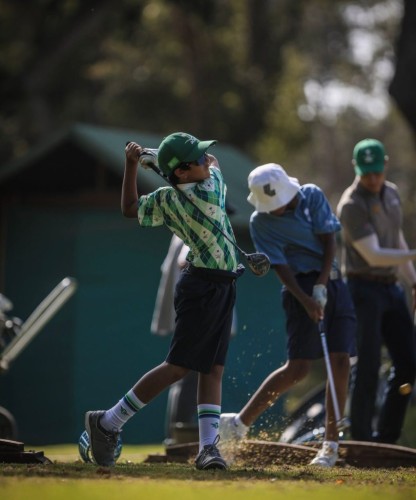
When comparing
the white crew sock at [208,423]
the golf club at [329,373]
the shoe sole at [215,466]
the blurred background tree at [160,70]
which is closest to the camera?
the shoe sole at [215,466]

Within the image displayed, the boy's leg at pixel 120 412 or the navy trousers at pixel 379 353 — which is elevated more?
the navy trousers at pixel 379 353

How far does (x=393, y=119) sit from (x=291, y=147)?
18.4 meters

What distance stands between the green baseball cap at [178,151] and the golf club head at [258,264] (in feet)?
2.26

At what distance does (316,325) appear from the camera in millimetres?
9062

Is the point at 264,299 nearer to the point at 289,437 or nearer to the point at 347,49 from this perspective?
the point at 289,437

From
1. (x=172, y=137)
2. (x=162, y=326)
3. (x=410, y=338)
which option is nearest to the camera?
(x=172, y=137)

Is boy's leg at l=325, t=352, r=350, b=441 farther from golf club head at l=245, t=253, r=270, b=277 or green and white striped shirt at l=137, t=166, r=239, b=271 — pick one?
green and white striped shirt at l=137, t=166, r=239, b=271

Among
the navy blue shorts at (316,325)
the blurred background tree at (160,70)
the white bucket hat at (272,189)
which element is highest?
the blurred background tree at (160,70)

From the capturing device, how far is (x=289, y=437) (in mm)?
10516

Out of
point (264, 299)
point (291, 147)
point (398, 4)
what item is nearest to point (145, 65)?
point (291, 147)

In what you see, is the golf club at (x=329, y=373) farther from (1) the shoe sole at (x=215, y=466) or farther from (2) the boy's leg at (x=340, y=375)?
(1) the shoe sole at (x=215, y=466)

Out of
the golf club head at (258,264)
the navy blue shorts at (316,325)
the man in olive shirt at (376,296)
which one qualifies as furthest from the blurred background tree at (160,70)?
the golf club head at (258,264)

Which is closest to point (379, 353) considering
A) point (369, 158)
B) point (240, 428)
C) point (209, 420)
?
point (369, 158)

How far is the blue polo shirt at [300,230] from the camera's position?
907 centimetres
